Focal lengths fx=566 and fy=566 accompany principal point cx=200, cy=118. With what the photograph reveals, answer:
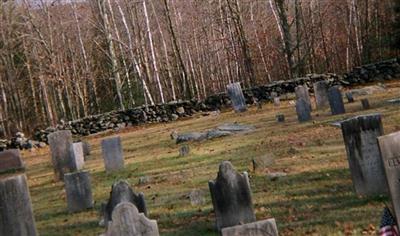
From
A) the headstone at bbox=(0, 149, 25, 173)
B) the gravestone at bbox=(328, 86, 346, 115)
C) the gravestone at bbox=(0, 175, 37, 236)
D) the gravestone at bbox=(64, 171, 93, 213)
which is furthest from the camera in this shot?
the headstone at bbox=(0, 149, 25, 173)

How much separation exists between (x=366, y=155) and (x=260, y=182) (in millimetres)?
2556

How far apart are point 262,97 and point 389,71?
21.9 ft

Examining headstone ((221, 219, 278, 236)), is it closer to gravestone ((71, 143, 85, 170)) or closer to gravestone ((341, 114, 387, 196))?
gravestone ((341, 114, 387, 196))

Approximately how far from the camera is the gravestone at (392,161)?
5910 mm

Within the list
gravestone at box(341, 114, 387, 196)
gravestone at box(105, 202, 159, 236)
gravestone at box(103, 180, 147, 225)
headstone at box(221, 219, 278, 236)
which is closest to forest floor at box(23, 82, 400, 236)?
gravestone at box(341, 114, 387, 196)

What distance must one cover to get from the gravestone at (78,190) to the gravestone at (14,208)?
2435 millimetres

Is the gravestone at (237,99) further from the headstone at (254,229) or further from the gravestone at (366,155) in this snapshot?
the headstone at (254,229)

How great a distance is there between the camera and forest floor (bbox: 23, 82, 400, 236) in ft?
25.4

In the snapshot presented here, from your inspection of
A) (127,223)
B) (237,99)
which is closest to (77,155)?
(127,223)

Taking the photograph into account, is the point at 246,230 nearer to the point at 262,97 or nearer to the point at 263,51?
the point at 262,97

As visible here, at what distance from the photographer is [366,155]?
809 centimetres

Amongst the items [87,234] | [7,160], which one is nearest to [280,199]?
[87,234]

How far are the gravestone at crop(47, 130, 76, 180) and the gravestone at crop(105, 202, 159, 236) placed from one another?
9.52 meters

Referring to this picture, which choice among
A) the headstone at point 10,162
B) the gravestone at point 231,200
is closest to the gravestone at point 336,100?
the headstone at point 10,162
